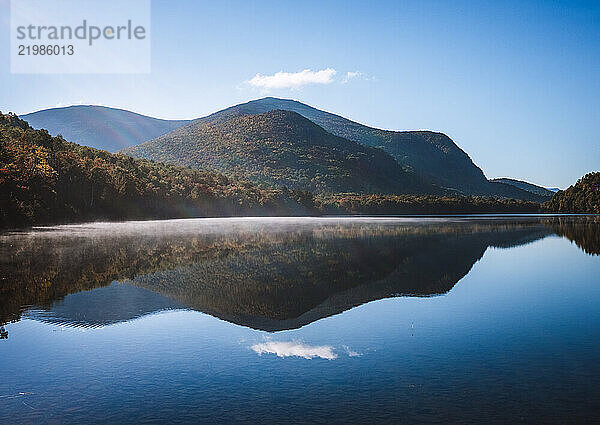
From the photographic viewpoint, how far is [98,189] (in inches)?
3979

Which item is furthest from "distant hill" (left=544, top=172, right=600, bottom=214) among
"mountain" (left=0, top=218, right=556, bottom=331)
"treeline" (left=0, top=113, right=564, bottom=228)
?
"mountain" (left=0, top=218, right=556, bottom=331)

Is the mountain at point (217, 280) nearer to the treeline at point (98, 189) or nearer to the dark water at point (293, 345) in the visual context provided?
the dark water at point (293, 345)

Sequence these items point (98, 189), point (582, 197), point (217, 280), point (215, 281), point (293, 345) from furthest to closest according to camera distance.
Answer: point (582, 197) < point (98, 189) < point (217, 280) < point (215, 281) < point (293, 345)

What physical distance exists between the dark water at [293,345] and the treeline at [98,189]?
5186cm

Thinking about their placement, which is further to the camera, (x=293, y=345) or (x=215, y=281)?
(x=215, y=281)

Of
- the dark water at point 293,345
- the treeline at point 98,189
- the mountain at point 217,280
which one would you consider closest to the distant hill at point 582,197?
the treeline at point 98,189

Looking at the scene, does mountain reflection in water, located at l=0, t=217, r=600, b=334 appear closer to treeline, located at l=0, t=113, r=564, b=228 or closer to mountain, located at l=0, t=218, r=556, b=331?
mountain, located at l=0, t=218, r=556, b=331

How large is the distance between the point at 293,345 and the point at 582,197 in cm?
19900

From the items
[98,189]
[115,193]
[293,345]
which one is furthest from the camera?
[115,193]

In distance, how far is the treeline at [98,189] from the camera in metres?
71.2

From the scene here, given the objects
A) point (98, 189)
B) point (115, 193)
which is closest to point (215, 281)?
point (98, 189)

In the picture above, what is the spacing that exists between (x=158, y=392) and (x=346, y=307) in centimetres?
895

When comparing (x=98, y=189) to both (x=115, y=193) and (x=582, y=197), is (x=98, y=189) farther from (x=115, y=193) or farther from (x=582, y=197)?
(x=582, y=197)

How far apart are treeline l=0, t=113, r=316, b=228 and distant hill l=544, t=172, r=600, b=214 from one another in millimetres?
98473
